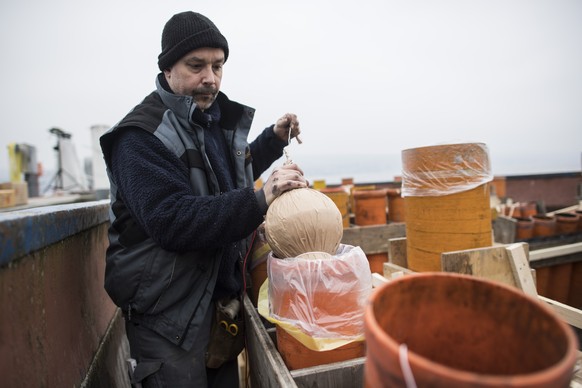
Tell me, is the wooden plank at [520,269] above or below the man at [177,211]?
below

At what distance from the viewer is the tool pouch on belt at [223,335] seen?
1873 millimetres

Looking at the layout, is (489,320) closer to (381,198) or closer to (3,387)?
(3,387)

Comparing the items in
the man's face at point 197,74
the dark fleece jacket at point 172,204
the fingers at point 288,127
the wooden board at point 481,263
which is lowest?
the wooden board at point 481,263

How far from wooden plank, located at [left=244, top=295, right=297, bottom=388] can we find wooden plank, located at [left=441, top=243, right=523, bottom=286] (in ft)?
4.33

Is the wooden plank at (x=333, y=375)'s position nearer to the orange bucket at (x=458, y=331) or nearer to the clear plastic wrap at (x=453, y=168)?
the orange bucket at (x=458, y=331)

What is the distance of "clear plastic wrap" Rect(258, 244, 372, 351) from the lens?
1.38m

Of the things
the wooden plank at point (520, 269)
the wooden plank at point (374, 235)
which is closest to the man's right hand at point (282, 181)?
the wooden plank at point (520, 269)

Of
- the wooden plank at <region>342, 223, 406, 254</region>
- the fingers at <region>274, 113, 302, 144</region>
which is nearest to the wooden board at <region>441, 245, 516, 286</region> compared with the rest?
the fingers at <region>274, 113, 302, 144</region>

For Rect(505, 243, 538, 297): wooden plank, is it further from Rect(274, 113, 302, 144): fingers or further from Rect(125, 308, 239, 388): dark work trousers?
Rect(125, 308, 239, 388): dark work trousers

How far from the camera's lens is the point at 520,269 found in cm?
228

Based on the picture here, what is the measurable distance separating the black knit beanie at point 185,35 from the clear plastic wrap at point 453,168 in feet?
5.37

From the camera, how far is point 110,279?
1.70m

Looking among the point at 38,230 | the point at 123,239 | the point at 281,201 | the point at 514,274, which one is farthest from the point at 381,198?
the point at 38,230

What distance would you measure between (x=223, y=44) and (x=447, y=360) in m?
1.84
